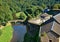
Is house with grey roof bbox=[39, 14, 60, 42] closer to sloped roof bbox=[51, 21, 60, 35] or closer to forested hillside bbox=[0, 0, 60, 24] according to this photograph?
sloped roof bbox=[51, 21, 60, 35]

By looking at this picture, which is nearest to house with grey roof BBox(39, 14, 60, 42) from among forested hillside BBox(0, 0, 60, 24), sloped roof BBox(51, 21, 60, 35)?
sloped roof BBox(51, 21, 60, 35)

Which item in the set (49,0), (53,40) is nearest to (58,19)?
(53,40)

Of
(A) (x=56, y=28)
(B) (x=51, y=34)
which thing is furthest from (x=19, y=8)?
(B) (x=51, y=34)

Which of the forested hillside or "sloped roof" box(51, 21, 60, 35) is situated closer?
"sloped roof" box(51, 21, 60, 35)

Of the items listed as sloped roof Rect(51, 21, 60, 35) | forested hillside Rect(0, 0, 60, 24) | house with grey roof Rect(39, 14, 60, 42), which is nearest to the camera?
house with grey roof Rect(39, 14, 60, 42)

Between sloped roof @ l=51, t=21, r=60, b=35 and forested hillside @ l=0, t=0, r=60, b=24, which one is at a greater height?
sloped roof @ l=51, t=21, r=60, b=35

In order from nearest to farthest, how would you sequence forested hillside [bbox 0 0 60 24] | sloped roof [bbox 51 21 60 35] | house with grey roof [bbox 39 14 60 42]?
house with grey roof [bbox 39 14 60 42] < sloped roof [bbox 51 21 60 35] < forested hillside [bbox 0 0 60 24]

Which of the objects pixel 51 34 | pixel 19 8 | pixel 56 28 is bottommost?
pixel 19 8

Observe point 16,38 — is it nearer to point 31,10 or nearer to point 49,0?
point 31,10

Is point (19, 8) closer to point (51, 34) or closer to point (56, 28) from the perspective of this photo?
point (56, 28)
